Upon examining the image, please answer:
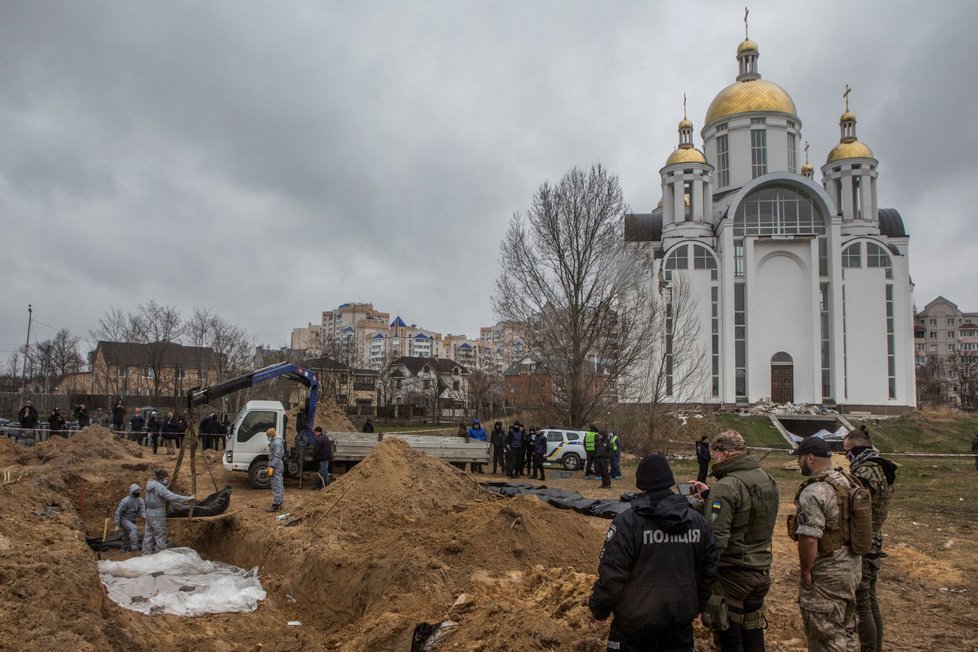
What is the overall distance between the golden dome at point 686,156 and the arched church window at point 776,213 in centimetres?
524

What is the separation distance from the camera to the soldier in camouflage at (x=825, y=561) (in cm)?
483

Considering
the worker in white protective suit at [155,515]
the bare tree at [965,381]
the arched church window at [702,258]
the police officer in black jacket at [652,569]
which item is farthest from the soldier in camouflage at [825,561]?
the bare tree at [965,381]

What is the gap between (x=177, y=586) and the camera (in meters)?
9.30

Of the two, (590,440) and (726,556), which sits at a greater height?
(726,556)

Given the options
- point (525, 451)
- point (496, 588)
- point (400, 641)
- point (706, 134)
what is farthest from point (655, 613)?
point (706, 134)

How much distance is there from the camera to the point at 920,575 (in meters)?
9.52

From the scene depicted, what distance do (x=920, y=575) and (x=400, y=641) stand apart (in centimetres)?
744

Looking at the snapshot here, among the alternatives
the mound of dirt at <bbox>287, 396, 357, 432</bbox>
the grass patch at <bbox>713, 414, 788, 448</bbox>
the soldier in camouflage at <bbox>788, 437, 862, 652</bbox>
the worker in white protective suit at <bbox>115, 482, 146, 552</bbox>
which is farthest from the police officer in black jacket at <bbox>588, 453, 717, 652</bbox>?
the grass patch at <bbox>713, 414, 788, 448</bbox>

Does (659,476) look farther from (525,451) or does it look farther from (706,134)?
(706,134)

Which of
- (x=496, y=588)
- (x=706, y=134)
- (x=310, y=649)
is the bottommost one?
(x=310, y=649)

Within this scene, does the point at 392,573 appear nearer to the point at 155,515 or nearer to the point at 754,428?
the point at 155,515

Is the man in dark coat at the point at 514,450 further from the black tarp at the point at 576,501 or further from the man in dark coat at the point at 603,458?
the black tarp at the point at 576,501

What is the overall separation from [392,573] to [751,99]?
52.3 m

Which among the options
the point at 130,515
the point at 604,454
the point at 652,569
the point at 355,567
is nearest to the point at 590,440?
the point at 604,454
